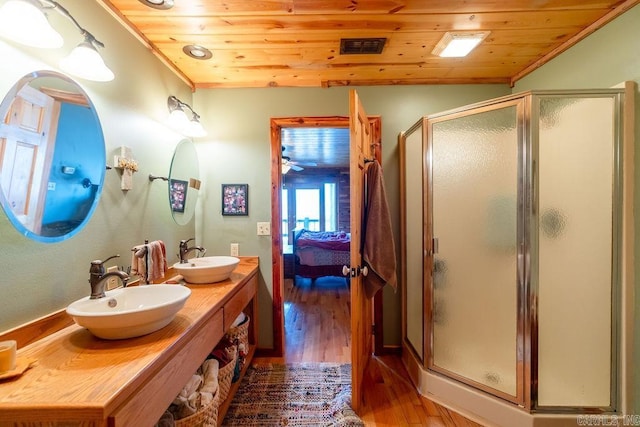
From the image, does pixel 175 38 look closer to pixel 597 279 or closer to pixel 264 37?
pixel 264 37

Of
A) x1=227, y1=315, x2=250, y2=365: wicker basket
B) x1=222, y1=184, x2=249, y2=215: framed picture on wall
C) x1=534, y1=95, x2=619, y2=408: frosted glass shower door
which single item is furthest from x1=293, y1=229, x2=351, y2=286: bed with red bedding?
x1=534, y1=95, x2=619, y2=408: frosted glass shower door

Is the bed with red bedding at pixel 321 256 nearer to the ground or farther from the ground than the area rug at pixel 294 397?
farther from the ground

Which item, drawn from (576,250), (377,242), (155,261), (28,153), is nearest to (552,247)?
(576,250)

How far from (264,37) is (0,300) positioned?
1798mm

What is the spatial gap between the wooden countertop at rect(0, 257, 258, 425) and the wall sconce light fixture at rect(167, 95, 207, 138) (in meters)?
1.39

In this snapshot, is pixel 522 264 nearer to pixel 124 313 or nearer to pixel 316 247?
pixel 124 313

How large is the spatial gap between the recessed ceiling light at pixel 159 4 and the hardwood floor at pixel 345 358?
253 cm

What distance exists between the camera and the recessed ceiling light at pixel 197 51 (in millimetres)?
1785

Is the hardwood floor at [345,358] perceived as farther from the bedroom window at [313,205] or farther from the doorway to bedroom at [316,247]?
the bedroom window at [313,205]

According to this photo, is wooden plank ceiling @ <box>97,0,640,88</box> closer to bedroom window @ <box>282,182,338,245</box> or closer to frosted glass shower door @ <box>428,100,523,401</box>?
frosted glass shower door @ <box>428,100,523,401</box>

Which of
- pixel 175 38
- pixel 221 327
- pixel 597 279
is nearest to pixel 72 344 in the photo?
pixel 221 327

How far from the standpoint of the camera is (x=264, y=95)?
234 cm

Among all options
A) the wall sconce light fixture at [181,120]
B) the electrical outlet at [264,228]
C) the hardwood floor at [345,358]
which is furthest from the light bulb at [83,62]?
the hardwood floor at [345,358]

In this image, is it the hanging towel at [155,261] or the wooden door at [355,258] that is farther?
the wooden door at [355,258]
